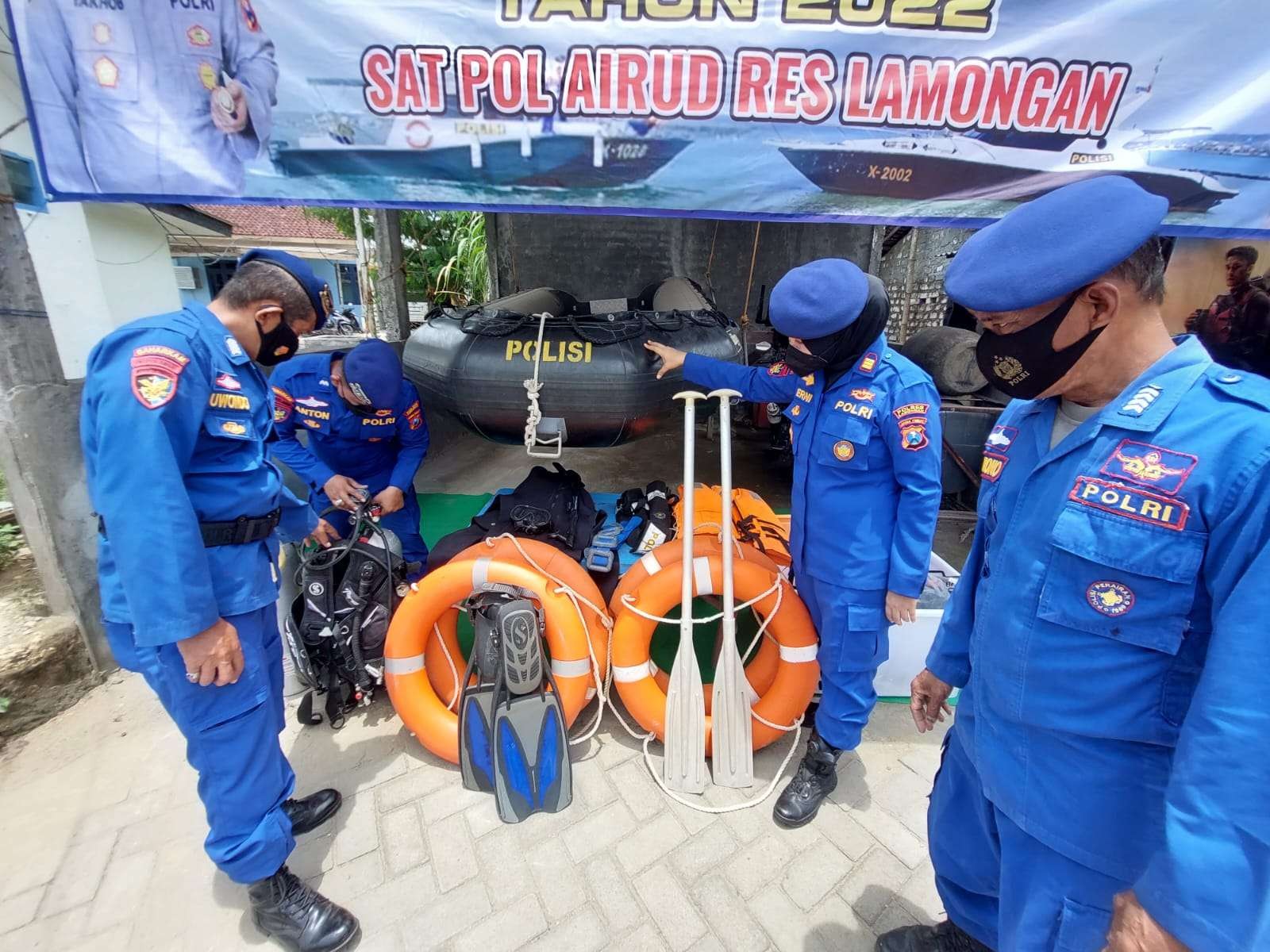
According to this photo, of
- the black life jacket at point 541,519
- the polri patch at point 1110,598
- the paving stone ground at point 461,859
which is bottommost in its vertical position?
the paving stone ground at point 461,859

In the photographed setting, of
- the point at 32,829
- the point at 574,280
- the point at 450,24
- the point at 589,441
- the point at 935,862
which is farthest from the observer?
the point at 574,280

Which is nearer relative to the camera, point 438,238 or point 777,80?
point 777,80

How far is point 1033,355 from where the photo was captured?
818mm

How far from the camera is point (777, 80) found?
1873 millimetres

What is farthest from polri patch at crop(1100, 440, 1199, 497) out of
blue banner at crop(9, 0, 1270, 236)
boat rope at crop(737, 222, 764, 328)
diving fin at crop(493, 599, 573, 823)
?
boat rope at crop(737, 222, 764, 328)

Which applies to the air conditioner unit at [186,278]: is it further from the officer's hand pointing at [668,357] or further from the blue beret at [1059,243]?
the blue beret at [1059,243]

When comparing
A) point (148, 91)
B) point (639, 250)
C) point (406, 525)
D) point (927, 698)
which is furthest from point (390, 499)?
point (639, 250)

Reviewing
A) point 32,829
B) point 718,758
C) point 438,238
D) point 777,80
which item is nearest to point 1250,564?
point 718,758

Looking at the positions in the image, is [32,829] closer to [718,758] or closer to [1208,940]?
[718,758]

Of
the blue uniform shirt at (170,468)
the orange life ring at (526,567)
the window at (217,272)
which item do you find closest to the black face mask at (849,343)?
the orange life ring at (526,567)

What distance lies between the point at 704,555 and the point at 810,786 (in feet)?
2.72

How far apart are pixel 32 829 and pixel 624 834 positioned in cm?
183

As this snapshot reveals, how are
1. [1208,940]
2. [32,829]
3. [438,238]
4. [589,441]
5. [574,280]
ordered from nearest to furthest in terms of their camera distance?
[1208,940] → [32,829] → [589,441] → [574,280] → [438,238]

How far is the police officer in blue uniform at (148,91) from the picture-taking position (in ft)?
5.92
